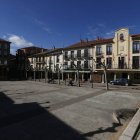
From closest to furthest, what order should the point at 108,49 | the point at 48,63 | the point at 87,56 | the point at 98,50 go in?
the point at 108,49
the point at 98,50
the point at 87,56
the point at 48,63

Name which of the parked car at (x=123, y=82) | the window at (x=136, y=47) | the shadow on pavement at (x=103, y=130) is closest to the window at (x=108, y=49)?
the window at (x=136, y=47)

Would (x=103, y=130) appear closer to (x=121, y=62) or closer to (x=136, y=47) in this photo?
(x=136, y=47)

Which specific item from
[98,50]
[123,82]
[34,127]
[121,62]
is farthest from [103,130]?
[98,50]

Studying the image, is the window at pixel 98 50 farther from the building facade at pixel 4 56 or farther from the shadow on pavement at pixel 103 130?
the shadow on pavement at pixel 103 130

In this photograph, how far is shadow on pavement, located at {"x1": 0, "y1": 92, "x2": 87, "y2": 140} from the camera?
7.51m

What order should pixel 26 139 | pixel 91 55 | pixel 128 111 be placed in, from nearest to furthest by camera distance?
pixel 26 139 → pixel 128 111 → pixel 91 55

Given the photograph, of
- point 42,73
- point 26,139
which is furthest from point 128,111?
point 42,73

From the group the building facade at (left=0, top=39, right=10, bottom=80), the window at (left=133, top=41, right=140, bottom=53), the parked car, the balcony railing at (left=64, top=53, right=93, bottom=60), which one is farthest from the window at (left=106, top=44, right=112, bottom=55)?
the building facade at (left=0, top=39, right=10, bottom=80)

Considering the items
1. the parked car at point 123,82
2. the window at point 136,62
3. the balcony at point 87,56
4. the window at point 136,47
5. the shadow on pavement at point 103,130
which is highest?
the window at point 136,47

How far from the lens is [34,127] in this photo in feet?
28.3

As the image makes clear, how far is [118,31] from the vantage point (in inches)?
1507

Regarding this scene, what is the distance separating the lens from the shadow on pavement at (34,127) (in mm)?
7508

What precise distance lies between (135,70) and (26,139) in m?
31.7

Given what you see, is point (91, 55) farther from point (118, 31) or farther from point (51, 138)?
point (51, 138)
